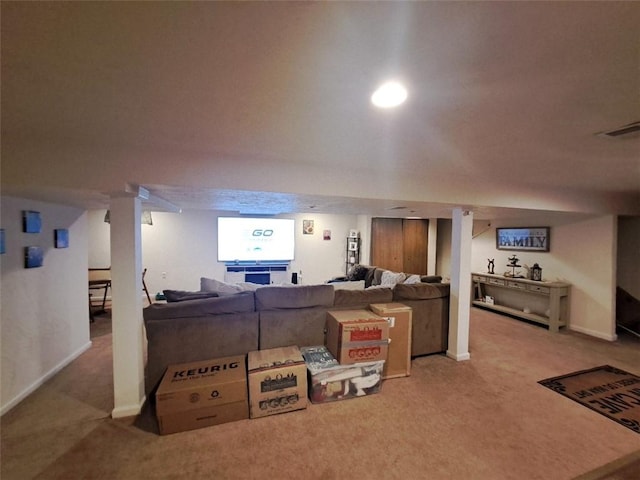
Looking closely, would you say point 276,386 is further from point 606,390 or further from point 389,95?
point 606,390

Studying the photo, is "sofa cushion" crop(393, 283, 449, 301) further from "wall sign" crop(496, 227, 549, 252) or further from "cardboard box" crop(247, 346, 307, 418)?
"wall sign" crop(496, 227, 549, 252)

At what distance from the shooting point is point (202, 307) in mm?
2607

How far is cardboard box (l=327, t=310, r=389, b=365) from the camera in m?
2.54

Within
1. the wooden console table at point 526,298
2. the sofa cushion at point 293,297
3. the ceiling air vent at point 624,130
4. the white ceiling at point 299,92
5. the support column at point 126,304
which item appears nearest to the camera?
the white ceiling at point 299,92

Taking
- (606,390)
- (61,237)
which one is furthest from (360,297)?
(61,237)

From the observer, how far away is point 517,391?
2.60 meters

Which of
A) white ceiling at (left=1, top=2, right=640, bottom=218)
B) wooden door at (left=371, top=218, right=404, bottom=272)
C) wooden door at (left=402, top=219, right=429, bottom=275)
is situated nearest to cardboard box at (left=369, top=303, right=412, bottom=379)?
white ceiling at (left=1, top=2, right=640, bottom=218)

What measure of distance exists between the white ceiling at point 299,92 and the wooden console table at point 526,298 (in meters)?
2.46

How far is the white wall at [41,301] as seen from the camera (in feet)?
7.59

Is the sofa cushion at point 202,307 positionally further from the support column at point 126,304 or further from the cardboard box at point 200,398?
the cardboard box at point 200,398

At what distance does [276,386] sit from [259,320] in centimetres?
70

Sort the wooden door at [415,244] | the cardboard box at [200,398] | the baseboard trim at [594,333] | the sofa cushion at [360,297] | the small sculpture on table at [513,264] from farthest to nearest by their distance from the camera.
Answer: the wooden door at [415,244]
the small sculpture on table at [513,264]
the baseboard trim at [594,333]
the sofa cushion at [360,297]
the cardboard box at [200,398]

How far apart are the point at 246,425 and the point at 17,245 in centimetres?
250

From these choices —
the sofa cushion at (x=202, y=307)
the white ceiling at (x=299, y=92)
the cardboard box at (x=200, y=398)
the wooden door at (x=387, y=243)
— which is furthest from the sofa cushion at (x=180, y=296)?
the wooden door at (x=387, y=243)
